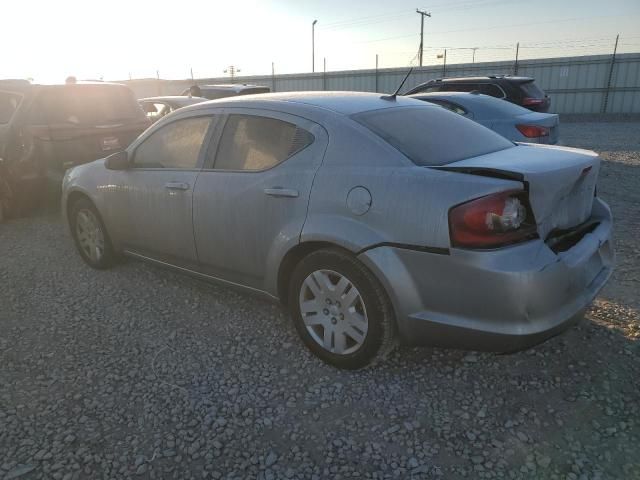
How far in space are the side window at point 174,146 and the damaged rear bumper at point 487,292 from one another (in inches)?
66.4

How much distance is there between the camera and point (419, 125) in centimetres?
309

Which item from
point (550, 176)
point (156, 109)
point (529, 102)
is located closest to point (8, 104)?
point (156, 109)

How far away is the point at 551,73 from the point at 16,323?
77.2 feet

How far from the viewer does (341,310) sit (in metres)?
2.84

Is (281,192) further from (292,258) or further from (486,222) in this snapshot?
(486,222)

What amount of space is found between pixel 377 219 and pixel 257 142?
1.10m

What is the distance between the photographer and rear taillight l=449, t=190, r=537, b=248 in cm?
232

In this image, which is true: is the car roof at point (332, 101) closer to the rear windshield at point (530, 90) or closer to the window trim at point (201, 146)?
the window trim at point (201, 146)

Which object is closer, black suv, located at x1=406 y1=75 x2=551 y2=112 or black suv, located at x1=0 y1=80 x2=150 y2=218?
black suv, located at x1=0 y1=80 x2=150 y2=218

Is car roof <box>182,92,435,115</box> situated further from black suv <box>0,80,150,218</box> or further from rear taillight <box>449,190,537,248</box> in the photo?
black suv <box>0,80,150,218</box>

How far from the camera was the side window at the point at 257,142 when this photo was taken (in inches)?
120

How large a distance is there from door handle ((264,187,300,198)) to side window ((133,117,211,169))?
81cm

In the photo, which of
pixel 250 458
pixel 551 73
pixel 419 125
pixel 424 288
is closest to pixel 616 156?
pixel 419 125

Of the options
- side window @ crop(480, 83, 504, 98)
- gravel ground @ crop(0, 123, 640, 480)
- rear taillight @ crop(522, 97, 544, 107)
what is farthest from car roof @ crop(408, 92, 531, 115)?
gravel ground @ crop(0, 123, 640, 480)
